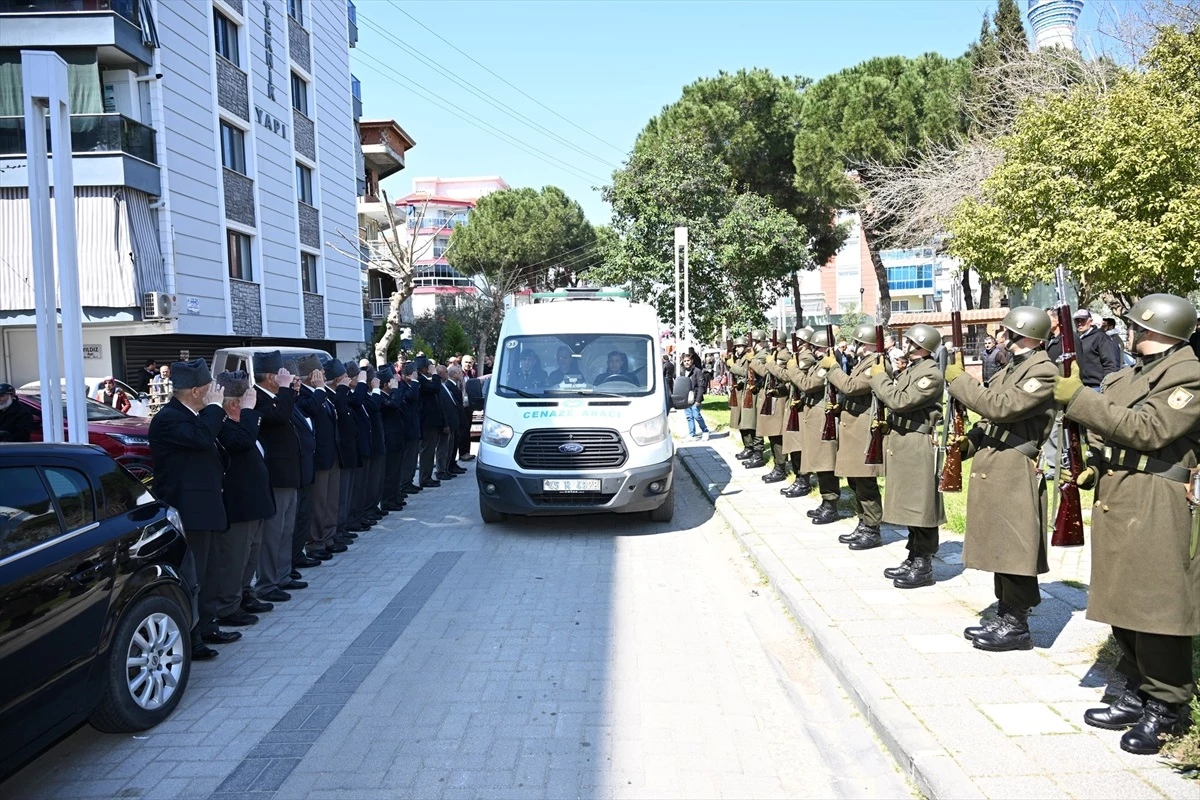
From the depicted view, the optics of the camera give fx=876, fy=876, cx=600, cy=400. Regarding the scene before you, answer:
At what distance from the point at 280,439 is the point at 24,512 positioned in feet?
10.0

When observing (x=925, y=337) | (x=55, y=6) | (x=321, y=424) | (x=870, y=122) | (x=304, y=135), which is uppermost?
(x=55, y=6)

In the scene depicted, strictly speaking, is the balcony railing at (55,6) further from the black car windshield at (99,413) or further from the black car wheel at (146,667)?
the black car wheel at (146,667)

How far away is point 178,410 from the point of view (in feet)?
17.9

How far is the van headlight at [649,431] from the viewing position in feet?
30.0

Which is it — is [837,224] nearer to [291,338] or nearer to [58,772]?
[291,338]

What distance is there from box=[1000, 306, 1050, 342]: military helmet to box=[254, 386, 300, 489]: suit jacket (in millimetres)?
5157

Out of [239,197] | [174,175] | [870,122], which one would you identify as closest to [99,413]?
[174,175]

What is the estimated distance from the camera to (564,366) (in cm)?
991

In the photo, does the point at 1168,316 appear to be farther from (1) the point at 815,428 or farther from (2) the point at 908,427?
(1) the point at 815,428

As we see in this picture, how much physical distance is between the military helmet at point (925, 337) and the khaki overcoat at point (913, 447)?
0.11 m

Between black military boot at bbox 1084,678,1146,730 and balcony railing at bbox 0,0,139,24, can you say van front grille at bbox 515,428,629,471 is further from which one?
balcony railing at bbox 0,0,139,24

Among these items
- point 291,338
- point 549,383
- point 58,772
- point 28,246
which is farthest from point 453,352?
point 58,772

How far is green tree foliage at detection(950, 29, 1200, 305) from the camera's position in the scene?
12625 mm

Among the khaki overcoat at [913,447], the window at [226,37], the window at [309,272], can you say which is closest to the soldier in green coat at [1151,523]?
the khaki overcoat at [913,447]
